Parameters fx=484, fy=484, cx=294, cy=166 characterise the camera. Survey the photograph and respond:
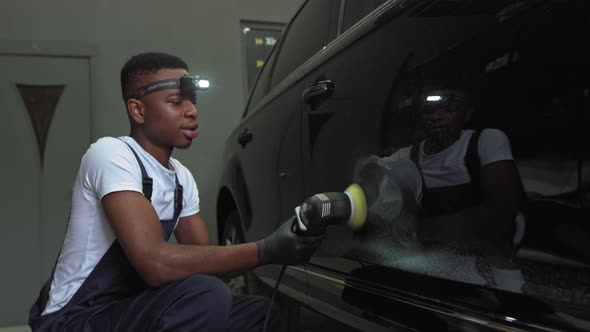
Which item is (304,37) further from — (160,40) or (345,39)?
(160,40)

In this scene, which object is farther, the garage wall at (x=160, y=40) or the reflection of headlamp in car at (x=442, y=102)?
the garage wall at (x=160, y=40)

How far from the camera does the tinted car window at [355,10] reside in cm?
121

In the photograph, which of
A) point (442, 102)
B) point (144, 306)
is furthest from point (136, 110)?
point (442, 102)

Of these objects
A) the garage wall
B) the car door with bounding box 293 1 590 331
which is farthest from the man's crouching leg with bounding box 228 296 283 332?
the garage wall

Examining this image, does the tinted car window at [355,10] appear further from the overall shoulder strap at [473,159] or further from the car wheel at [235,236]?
the car wheel at [235,236]

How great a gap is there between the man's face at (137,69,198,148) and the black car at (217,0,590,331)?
0.32 meters

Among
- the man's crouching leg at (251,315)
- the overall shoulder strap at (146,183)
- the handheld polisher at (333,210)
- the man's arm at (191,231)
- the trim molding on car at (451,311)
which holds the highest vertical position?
the overall shoulder strap at (146,183)

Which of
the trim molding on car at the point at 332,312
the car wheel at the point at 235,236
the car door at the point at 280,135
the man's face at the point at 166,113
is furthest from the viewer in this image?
the car wheel at the point at 235,236

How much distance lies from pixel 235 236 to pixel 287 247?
3.67ft

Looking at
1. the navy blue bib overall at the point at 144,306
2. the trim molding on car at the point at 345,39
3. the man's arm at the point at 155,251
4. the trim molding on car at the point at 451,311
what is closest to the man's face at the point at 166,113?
the navy blue bib overall at the point at 144,306

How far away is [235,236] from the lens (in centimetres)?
217

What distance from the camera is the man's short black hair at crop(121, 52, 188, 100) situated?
1.31 metres

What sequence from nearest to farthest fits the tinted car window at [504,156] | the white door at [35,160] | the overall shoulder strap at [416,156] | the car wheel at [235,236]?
the tinted car window at [504,156], the overall shoulder strap at [416,156], the car wheel at [235,236], the white door at [35,160]

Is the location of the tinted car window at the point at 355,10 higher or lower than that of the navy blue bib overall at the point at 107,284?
higher
